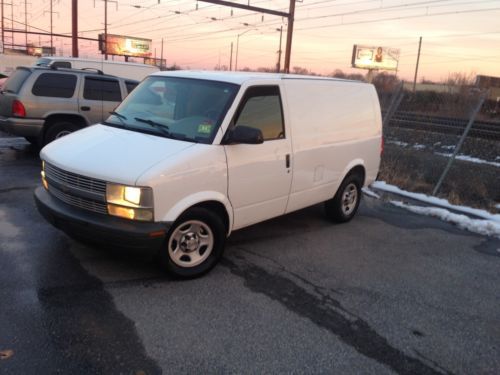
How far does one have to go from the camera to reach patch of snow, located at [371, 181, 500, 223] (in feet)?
25.2

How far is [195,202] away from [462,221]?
15.8 ft

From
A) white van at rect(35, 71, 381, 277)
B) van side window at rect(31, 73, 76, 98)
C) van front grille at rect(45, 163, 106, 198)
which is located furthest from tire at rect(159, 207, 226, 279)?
van side window at rect(31, 73, 76, 98)

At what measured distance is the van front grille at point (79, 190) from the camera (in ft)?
13.3

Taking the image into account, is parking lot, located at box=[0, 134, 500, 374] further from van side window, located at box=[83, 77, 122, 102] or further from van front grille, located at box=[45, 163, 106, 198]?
van side window, located at box=[83, 77, 122, 102]

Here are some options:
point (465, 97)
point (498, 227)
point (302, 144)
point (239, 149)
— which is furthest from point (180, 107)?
point (465, 97)

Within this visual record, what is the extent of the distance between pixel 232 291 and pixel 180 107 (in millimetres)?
1988

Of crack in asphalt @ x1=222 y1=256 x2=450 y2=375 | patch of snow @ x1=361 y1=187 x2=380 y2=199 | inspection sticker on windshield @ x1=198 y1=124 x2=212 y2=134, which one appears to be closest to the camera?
crack in asphalt @ x1=222 y1=256 x2=450 y2=375

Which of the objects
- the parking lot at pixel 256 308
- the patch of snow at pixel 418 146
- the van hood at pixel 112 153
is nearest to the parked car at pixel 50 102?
the parking lot at pixel 256 308

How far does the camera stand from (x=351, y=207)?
6926mm

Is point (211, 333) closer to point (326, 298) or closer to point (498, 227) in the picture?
point (326, 298)

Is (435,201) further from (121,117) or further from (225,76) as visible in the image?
(121,117)

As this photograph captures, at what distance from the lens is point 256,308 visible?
405 cm

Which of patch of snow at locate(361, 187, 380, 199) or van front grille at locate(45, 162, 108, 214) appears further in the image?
patch of snow at locate(361, 187, 380, 199)

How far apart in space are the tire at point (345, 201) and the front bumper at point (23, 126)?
6.32m
